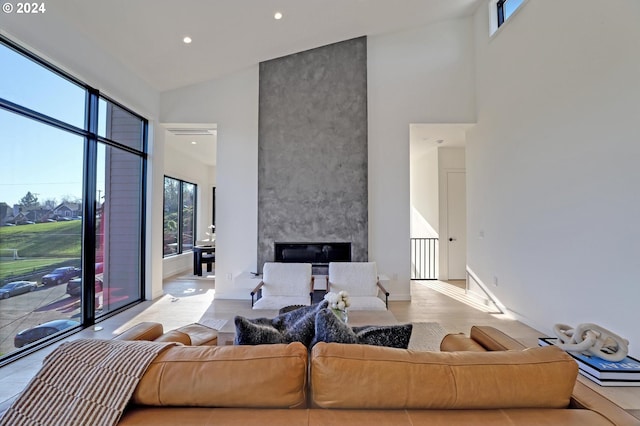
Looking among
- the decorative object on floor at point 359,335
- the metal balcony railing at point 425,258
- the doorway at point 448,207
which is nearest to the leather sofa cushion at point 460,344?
the decorative object on floor at point 359,335

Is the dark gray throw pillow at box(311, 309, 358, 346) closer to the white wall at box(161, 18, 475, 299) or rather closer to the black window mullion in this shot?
the black window mullion

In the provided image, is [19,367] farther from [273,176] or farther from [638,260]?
[638,260]

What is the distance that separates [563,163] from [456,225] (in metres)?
3.71

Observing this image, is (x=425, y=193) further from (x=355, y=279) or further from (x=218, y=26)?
(x=218, y=26)

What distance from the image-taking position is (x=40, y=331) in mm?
3355

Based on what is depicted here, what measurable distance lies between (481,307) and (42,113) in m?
6.25

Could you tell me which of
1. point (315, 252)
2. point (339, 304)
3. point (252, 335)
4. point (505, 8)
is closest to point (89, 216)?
point (315, 252)

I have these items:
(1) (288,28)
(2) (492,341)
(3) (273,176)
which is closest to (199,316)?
(3) (273,176)

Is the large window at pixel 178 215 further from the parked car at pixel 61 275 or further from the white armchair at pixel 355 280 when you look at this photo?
the white armchair at pixel 355 280

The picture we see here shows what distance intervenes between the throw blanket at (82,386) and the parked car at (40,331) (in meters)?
2.82

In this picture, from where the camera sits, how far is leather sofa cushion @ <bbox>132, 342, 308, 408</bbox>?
112cm

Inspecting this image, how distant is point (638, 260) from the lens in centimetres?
269

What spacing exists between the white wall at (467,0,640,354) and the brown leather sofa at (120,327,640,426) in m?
2.45

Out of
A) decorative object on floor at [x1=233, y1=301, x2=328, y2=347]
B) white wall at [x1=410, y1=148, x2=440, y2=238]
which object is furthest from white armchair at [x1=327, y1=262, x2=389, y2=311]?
white wall at [x1=410, y1=148, x2=440, y2=238]
